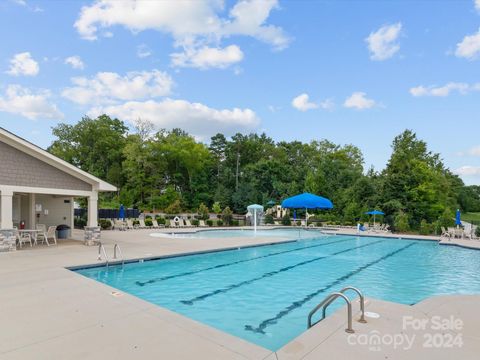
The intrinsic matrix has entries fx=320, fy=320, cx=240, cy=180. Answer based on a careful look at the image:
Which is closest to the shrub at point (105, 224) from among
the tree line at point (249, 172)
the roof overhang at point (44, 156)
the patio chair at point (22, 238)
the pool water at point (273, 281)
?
the patio chair at point (22, 238)

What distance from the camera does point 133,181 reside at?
3947 centimetres

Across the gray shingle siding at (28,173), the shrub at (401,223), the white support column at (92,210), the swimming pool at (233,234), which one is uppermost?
the gray shingle siding at (28,173)

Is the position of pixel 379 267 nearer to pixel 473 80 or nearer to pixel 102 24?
pixel 473 80

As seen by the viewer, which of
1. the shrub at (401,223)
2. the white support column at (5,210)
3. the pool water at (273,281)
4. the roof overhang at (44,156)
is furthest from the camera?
the shrub at (401,223)

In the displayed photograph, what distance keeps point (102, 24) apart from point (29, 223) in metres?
10.0

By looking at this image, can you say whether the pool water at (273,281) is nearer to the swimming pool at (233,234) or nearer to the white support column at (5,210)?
the white support column at (5,210)

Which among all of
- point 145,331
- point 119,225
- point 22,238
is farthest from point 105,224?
point 145,331

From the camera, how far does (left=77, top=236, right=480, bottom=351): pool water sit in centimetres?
591

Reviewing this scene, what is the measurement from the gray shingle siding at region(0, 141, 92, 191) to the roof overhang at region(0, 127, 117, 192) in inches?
4.8

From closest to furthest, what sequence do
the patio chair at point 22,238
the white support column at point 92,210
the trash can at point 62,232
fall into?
the patio chair at point 22,238
the white support column at point 92,210
the trash can at point 62,232

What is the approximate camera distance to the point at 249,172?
4112cm

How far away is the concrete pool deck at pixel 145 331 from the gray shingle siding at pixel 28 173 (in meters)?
6.00

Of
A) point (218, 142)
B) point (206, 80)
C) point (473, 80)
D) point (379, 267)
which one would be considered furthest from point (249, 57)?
point (218, 142)

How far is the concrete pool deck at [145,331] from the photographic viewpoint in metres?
3.51
